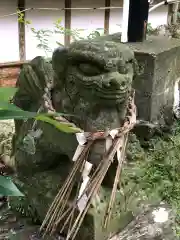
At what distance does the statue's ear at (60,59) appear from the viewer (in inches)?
55.4

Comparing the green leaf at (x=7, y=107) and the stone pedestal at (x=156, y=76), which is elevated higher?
the green leaf at (x=7, y=107)

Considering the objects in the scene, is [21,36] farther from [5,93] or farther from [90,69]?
[5,93]

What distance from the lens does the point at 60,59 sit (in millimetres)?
1427

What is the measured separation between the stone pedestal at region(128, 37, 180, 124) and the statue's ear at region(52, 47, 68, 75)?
2.53 feet

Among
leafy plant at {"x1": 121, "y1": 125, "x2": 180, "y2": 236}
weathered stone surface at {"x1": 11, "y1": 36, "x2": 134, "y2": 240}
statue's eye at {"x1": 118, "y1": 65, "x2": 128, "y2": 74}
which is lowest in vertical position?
leafy plant at {"x1": 121, "y1": 125, "x2": 180, "y2": 236}

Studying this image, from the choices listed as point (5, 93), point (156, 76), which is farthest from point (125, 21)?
point (5, 93)

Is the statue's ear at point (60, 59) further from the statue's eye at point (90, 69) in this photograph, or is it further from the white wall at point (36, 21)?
the white wall at point (36, 21)

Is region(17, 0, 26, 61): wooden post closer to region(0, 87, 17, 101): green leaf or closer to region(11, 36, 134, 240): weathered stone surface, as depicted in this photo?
region(11, 36, 134, 240): weathered stone surface

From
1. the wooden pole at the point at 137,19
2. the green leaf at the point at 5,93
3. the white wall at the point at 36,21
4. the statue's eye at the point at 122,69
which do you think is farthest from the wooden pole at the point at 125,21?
the green leaf at the point at 5,93

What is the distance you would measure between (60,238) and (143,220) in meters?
0.40

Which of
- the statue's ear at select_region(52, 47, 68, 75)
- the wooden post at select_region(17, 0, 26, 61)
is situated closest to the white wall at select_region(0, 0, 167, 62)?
the wooden post at select_region(17, 0, 26, 61)

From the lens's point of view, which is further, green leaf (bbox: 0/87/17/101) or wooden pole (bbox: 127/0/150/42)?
wooden pole (bbox: 127/0/150/42)

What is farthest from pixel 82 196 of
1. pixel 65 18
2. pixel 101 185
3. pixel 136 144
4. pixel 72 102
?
pixel 65 18

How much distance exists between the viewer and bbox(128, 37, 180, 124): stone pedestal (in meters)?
2.17
